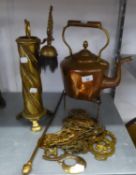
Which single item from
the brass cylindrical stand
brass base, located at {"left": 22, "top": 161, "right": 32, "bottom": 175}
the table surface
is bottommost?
the table surface

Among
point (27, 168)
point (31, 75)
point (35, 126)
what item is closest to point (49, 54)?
point (31, 75)

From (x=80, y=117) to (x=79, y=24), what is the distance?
14.5 inches

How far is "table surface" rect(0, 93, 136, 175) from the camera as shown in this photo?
0.68m

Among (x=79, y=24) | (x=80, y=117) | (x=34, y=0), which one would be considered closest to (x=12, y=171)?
(x=80, y=117)

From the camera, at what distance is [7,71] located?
4.04 ft

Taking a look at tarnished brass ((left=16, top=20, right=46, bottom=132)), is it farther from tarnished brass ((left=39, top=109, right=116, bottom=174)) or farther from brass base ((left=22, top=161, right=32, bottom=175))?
brass base ((left=22, top=161, right=32, bottom=175))

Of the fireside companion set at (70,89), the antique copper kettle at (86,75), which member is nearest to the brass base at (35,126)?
the fireside companion set at (70,89)

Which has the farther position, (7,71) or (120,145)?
(7,71)

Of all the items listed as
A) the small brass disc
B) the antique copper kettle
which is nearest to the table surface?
the small brass disc

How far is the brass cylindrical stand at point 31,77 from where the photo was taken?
767mm

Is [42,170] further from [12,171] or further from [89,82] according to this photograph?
[89,82]

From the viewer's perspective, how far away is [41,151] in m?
0.76

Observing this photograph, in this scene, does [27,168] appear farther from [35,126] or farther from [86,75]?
[86,75]

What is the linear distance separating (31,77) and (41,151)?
0.85ft
